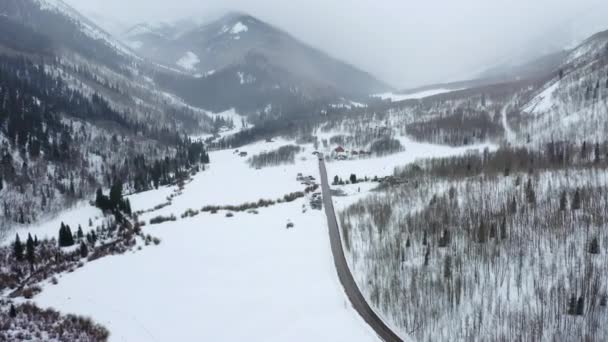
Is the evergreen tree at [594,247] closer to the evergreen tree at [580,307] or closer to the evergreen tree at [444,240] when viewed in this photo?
the evergreen tree at [580,307]

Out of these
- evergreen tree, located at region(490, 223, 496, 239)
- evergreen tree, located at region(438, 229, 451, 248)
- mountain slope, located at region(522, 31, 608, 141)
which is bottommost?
evergreen tree, located at region(438, 229, 451, 248)

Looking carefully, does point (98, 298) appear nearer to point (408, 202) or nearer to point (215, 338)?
point (215, 338)

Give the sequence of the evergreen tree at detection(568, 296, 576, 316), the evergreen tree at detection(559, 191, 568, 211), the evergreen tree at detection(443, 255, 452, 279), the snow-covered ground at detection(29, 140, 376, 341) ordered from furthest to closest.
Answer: the evergreen tree at detection(559, 191, 568, 211) < the evergreen tree at detection(443, 255, 452, 279) < the snow-covered ground at detection(29, 140, 376, 341) < the evergreen tree at detection(568, 296, 576, 316)

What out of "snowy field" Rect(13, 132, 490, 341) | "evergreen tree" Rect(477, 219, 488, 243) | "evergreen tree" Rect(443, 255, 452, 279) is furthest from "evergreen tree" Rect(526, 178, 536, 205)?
"snowy field" Rect(13, 132, 490, 341)

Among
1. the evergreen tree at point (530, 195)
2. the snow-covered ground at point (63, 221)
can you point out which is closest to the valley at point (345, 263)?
the snow-covered ground at point (63, 221)

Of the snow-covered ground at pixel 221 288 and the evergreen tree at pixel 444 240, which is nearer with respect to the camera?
the snow-covered ground at pixel 221 288

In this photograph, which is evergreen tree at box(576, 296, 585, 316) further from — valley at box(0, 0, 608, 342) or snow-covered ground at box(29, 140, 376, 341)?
snow-covered ground at box(29, 140, 376, 341)

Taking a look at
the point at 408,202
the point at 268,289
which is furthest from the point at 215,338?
the point at 408,202

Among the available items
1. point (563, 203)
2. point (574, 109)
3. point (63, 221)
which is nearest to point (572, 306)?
point (563, 203)

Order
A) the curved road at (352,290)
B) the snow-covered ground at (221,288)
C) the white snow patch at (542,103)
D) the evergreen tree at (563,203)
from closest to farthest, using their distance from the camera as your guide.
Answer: the snow-covered ground at (221,288) < the curved road at (352,290) < the evergreen tree at (563,203) < the white snow patch at (542,103)

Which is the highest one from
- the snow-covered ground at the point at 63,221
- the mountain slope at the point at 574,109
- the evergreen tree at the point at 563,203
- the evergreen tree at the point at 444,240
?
the mountain slope at the point at 574,109

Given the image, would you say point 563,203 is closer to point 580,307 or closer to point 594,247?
point 594,247

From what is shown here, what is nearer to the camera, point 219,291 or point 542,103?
point 219,291
